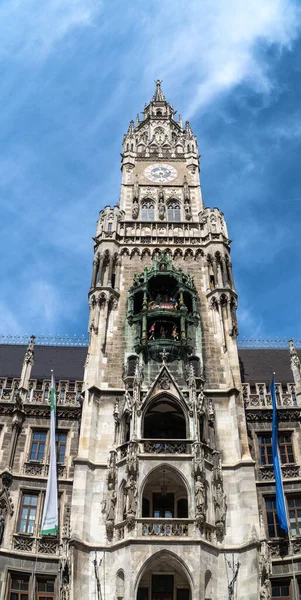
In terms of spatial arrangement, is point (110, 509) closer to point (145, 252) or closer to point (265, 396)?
point (265, 396)

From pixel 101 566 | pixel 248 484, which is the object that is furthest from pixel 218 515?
pixel 101 566

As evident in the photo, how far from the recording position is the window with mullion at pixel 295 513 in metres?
24.8

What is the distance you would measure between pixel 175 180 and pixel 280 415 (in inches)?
826

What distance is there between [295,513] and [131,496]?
7807mm

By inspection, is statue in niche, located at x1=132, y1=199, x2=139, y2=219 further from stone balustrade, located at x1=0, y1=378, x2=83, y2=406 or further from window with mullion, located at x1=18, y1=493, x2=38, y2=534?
window with mullion, located at x1=18, y1=493, x2=38, y2=534

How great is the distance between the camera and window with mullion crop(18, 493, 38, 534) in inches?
979

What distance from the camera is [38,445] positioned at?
90.5 ft

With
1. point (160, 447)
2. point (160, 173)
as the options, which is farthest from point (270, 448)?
point (160, 173)

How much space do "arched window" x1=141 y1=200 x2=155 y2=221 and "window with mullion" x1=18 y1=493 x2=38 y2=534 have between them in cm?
2020

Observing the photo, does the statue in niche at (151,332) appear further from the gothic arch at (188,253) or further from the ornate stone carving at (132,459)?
the ornate stone carving at (132,459)

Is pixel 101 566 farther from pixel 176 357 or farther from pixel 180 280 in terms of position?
pixel 180 280

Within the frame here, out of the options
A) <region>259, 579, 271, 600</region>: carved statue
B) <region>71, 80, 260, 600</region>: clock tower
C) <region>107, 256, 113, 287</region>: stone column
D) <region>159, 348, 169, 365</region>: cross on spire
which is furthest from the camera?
<region>107, 256, 113, 287</region>: stone column

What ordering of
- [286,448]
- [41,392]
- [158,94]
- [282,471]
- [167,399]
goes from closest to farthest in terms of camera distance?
1. [282,471]
2. [167,399]
3. [286,448]
4. [41,392]
5. [158,94]

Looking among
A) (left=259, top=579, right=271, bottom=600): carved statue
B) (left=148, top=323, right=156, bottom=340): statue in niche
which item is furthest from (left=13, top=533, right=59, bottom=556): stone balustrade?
(left=148, top=323, right=156, bottom=340): statue in niche
